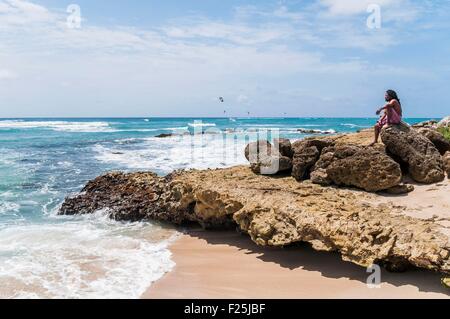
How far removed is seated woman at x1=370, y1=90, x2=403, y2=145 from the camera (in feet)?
27.9

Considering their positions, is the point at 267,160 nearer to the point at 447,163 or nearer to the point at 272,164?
the point at 272,164

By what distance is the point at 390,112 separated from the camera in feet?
27.9

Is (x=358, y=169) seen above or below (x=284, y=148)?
below

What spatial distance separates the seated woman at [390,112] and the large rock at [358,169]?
825mm

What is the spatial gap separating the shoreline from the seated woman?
120 inches

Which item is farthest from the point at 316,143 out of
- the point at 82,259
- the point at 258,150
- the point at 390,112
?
the point at 82,259

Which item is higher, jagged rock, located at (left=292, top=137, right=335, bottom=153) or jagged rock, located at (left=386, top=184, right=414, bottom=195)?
jagged rock, located at (left=292, top=137, right=335, bottom=153)

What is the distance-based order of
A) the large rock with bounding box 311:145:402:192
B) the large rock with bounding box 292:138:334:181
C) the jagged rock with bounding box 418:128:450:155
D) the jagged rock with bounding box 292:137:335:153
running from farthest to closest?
1. the jagged rock with bounding box 418:128:450:155
2. the jagged rock with bounding box 292:137:335:153
3. the large rock with bounding box 292:138:334:181
4. the large rock with bounding box 311:145:402:192

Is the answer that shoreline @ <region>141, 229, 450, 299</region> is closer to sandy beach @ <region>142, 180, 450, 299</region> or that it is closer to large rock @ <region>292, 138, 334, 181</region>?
sandy beach @ <region>142, 180, 450, 299</region>

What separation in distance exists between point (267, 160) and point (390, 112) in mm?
2570

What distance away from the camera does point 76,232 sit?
916cm

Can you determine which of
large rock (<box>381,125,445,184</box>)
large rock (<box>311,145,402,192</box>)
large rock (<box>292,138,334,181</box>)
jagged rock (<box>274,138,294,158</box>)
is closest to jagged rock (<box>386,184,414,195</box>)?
large rock (<box>311,145,402,192</box>)

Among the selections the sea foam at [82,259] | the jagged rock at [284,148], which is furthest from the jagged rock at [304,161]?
the sea foam at [82,259]
